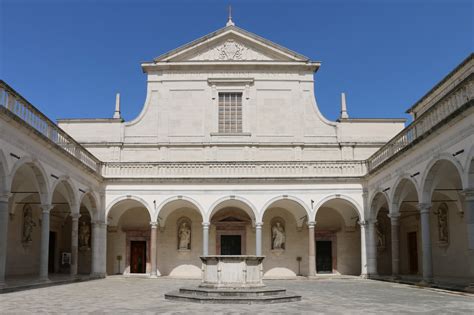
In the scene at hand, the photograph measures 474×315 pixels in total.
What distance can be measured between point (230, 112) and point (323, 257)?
9.02 m

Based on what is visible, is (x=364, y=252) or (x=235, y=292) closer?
(x=235, y=292)

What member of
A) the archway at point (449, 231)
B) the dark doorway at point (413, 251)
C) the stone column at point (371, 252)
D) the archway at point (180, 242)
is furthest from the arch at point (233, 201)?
the dark doorway at point (413, 251)

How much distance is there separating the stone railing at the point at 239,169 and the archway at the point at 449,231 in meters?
4.11

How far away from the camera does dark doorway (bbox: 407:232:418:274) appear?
27.1 metres

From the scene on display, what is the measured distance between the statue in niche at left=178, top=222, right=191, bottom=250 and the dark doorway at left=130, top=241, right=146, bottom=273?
6.95 feet

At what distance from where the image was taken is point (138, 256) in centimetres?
2839

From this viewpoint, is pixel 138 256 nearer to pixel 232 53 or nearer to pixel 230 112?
pixel 230 112

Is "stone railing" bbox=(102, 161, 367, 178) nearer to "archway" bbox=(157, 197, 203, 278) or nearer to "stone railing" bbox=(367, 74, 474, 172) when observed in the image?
"stone railing" bbox=(367, 74, 474, 172)

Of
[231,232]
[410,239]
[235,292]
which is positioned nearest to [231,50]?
[231,232]

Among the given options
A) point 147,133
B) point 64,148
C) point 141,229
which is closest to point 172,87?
point 147,133

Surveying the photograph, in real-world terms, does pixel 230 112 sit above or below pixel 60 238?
above

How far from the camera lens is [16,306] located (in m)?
11.6

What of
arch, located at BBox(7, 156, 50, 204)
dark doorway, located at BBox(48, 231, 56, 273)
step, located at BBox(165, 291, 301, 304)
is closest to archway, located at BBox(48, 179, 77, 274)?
dark doorway, located at BBox(48, 231, 56, 273)

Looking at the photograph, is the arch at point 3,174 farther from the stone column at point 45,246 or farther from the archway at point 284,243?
the archway at point 284,243
